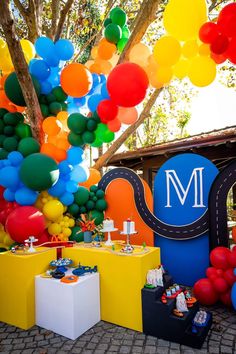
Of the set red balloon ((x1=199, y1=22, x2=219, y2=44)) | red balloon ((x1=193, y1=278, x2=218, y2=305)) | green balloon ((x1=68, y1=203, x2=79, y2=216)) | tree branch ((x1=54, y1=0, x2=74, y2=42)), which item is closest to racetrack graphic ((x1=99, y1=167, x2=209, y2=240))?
red balloon ((x1=193, y1=278, x2=218, y2=305))

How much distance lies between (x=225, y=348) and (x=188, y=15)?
3.89 meters

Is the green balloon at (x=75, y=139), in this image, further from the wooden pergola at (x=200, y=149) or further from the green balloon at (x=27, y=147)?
the wooden pergola at (x=200, y=149)

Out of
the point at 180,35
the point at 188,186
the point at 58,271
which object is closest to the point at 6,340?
the point at 58,271

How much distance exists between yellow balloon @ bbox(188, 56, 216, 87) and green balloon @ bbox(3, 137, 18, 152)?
2.94 metres

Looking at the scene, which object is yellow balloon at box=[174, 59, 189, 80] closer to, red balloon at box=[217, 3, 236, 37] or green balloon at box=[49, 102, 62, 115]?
red balloon at box=[217, 3, 236, 37]

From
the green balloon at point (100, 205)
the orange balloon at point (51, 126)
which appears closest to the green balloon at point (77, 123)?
the orange balloon at point (51, 126)

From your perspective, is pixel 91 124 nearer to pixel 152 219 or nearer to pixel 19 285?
pixel 152 219

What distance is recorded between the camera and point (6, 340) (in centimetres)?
335

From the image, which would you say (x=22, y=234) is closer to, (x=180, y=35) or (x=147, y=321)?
(x=147, y=321)

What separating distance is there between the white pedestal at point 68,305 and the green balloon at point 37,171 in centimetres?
131

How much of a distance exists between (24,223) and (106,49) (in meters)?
3.17

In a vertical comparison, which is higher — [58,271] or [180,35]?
[180,35]

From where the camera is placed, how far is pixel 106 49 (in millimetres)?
4773

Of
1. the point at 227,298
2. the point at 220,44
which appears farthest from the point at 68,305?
the point at 220,44
